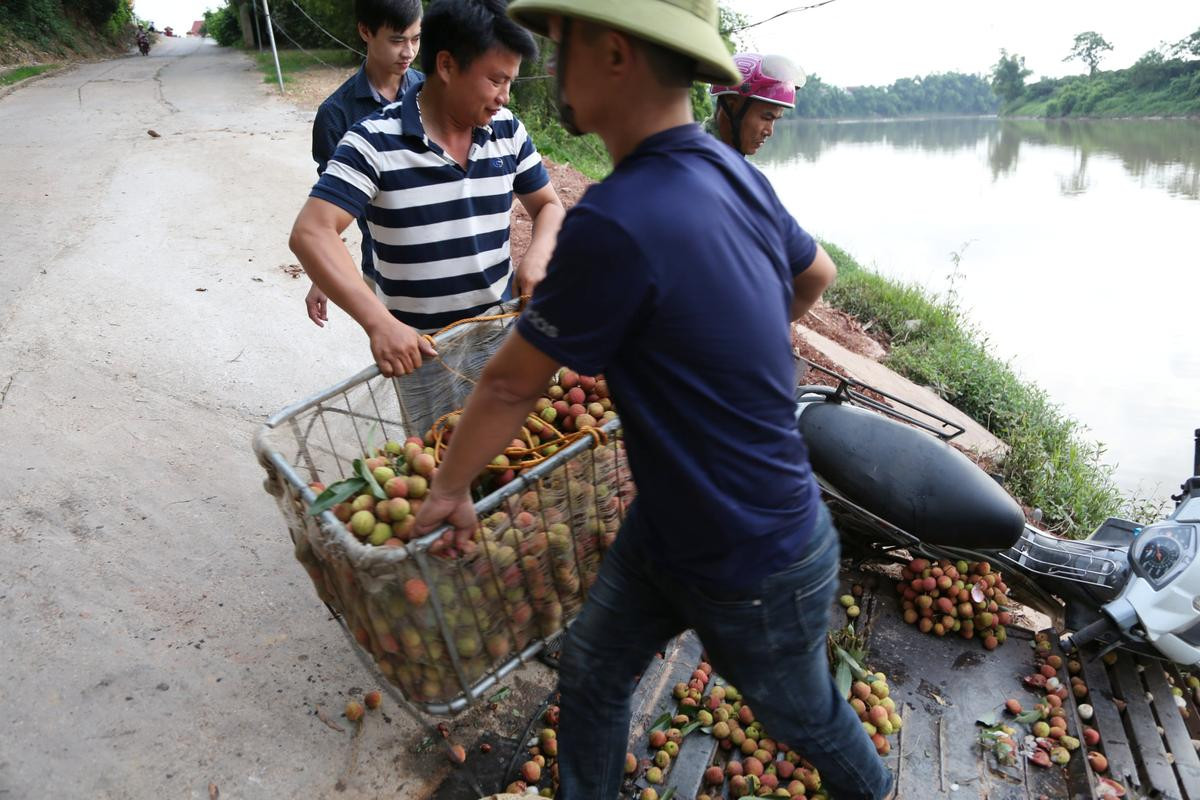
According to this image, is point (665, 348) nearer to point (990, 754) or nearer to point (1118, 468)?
point (990, 754)

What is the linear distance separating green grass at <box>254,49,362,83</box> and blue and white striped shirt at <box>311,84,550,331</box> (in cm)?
1501

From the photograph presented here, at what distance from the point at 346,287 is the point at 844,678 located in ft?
6.06

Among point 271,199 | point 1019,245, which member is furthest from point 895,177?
point 271,199

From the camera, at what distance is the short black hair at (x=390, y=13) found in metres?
2.97

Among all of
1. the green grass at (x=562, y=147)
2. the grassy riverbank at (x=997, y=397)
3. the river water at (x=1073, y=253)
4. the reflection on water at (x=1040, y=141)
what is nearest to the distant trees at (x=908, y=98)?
the reflection on water at (x=1040, y=141)

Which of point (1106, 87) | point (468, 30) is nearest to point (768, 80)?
point (468, 30)

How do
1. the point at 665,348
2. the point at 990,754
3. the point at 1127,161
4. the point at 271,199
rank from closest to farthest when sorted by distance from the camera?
1. the point at 665,348
2. the point at 990,754
3. the point at 271,199
4. the point at 1127,161

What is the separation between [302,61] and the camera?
61.5 feet

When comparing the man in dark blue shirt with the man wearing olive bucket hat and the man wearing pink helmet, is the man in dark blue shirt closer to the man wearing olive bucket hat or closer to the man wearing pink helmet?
the man wearing pink helmet

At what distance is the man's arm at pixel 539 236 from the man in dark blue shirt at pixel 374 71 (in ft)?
2.42

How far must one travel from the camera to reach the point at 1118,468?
23.1 ft

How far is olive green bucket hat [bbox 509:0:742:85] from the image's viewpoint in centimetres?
118

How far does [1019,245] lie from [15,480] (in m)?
14.6

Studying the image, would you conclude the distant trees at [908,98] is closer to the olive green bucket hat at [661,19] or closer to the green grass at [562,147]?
the green grass at [562,147]
